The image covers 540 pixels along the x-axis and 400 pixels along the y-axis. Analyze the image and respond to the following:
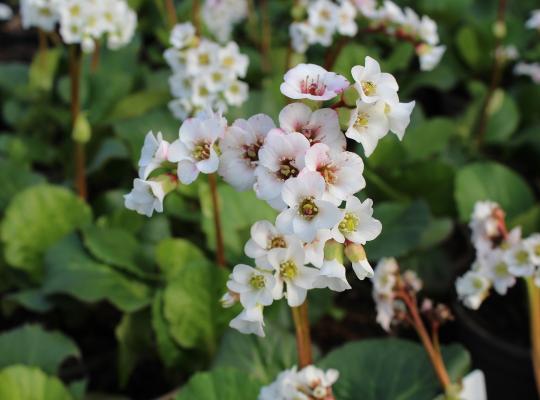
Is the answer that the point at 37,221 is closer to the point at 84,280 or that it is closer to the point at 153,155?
the point at 84,280

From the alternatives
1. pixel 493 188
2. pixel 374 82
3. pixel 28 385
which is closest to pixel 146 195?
pixel 374 82

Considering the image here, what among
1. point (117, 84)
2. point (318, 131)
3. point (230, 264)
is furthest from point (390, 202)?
point (318, 131)

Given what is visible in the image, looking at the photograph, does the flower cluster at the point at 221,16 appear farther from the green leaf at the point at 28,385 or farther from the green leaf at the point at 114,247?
the green leaf at the point at 28,385

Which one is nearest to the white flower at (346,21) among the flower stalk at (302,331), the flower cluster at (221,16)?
the flower cluster at (221,16)

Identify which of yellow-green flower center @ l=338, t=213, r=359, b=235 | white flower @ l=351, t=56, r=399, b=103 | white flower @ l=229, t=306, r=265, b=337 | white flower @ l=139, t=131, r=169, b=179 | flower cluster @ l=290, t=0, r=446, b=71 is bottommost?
white flower @ l=229, t=306, r=265, b=337

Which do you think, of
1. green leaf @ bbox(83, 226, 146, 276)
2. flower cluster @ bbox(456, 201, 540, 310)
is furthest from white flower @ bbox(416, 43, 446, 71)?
green leaf @ bbox(83, 226, 146, 276)

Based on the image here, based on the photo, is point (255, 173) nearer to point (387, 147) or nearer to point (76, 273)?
point (76, 273)

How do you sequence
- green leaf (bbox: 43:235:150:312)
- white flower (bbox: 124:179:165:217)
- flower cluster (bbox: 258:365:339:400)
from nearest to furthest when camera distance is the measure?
white flower (bbox: 124:179:165:217) < flower cluster (bbox: 258:365:339:400) < green leaf (bbox: 43:235:150:312)

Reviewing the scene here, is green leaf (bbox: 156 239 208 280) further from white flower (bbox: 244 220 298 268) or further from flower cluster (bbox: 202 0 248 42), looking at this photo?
flower cluster (bbox: 202 0 248 42)
